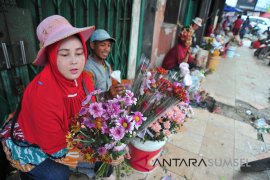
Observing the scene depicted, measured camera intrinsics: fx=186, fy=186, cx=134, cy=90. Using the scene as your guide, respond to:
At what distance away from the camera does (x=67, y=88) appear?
4.34 ft

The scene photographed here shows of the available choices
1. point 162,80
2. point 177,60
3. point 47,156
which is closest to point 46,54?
point 47,156

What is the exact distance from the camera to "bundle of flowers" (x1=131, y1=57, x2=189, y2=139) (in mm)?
1479

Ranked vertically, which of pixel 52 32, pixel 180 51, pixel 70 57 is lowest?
pixel 180 51

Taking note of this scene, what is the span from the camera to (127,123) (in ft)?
3.75

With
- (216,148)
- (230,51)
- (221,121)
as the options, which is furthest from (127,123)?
(230,51)

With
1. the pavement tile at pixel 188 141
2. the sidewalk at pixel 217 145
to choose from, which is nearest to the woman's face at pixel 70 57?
the sidewalk at pixel 217 145

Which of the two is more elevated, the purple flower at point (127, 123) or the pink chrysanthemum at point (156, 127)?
the purple flower at point (127, 123)

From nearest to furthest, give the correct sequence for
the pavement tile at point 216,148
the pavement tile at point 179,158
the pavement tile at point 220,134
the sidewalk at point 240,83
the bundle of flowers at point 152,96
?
the bundle of flowers at point 152,96 < the pavement tile at point 179,158 < the pavement tile at point 216,148 < the pavement tile at point 220,134 < the sidewalk at point 240,83

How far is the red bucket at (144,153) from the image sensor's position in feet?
6.95

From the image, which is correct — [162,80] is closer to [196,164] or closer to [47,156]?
[47,156]

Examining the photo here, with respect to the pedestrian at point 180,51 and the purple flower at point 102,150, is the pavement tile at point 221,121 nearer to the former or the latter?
the pedestrian at point 180,51

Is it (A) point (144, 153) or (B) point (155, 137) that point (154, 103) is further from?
(A) point (144, 153)

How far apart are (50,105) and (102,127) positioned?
0.39 metres

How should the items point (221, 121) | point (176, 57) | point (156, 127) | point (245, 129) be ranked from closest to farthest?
point (156, 127) → point (245, 129) → point (221, 121) → point (176, 57)
